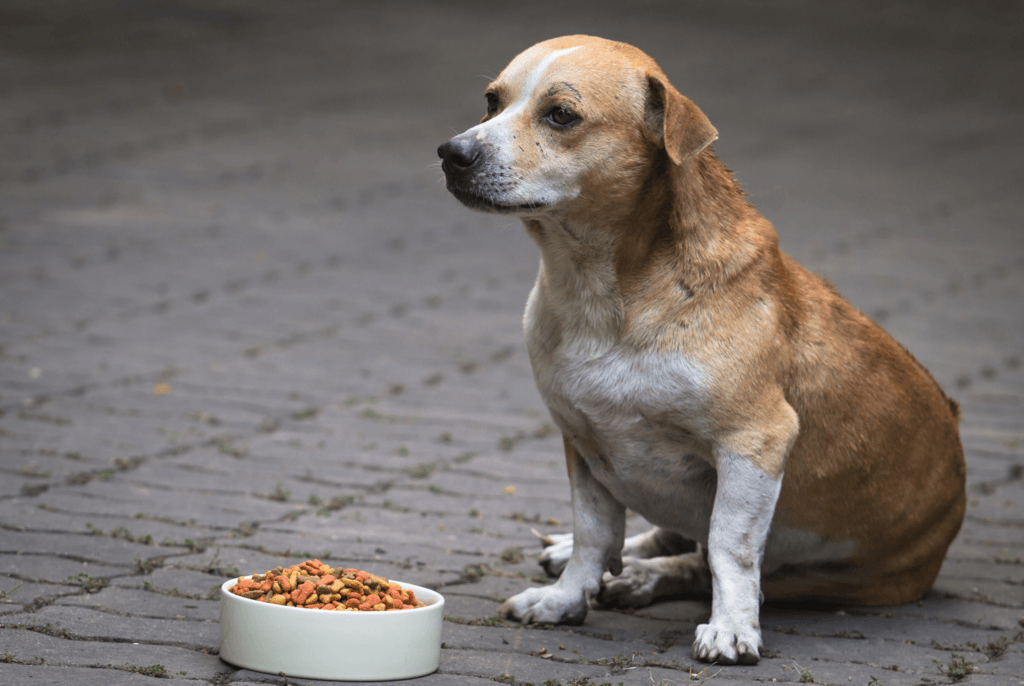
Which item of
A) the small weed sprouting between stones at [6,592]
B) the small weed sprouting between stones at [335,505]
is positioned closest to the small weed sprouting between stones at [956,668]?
the small weed sprouting between stones at [335,505]

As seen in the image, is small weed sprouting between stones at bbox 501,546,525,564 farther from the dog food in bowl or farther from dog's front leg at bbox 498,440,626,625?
the dog food in bowl

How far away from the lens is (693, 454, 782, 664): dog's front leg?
9.19ft

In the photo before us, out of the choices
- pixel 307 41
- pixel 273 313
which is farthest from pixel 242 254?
pixel 307 41

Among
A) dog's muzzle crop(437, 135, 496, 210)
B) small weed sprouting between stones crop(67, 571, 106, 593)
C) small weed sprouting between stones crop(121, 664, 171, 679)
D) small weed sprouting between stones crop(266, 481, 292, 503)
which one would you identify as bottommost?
small weed sprouting between stones crop(266, 481, 292, 503)

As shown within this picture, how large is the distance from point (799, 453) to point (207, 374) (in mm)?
3713

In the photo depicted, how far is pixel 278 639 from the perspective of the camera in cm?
246

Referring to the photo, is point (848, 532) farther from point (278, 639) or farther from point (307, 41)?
point (307, 41)

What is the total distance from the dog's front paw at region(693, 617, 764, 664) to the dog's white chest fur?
37 centimetres

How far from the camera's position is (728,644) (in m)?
2.76

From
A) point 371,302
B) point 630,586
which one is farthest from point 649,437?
point 371,302

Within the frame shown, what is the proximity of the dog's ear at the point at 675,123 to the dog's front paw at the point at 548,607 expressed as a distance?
124cm

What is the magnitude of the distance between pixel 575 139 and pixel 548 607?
1286 mm

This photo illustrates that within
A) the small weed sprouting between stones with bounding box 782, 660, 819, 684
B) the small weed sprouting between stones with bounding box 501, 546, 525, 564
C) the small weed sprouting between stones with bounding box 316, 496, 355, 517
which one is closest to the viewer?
the small weed sprouting between stones with bounding box 782, 660, 819, 684

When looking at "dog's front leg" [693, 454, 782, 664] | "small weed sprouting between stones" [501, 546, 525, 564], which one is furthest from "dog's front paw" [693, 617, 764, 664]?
"small weed sprouting between stones" [501, 546, 525, 564]
